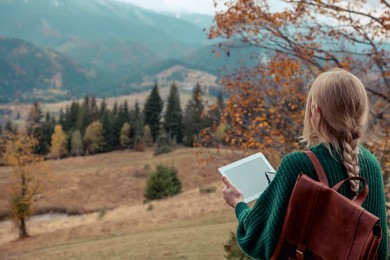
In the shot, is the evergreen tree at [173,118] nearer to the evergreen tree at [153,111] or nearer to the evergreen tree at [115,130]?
the evergreen tree at [153,111]

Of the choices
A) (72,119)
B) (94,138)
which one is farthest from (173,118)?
(72,119)

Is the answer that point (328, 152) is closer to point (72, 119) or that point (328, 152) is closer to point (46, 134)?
point (46, 134)

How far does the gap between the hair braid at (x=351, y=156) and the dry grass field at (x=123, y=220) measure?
27.9 feet

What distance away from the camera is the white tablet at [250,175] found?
9.78 feet

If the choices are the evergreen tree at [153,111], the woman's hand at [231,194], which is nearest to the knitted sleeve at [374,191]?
the woman's hand at [231,194]

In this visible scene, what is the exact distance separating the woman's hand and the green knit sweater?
0.32ft

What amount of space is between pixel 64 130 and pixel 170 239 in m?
71.4

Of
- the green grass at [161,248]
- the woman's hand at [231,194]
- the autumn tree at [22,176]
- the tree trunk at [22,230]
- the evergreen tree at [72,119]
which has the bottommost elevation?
the evergreen tree at [72,119]

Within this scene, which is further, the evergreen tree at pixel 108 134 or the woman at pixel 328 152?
the evergreen tree at pixel 108 134

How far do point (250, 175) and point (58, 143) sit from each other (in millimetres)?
75017

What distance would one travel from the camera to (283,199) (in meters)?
2.35

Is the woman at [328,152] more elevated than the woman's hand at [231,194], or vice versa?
the woman at [328,152]

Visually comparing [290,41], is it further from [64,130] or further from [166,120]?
[64,130]

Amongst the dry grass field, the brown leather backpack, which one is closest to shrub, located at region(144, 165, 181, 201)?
the dry grass field
